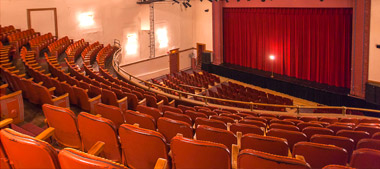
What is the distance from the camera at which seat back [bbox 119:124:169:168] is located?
2375 mm

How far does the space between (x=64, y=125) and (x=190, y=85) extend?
410 inches

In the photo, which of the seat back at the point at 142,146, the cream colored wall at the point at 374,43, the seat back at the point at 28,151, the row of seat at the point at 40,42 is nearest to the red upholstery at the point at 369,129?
the seat back at the point at 142,146

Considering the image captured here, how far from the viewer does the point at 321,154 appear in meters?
2.54

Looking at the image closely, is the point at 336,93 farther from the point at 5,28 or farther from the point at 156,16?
the point at 5,28

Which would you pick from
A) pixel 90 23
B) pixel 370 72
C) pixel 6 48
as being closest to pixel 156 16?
pixel 90 23

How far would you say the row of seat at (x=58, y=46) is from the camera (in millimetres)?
9556

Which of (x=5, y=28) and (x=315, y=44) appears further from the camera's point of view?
(x=315, y=44)

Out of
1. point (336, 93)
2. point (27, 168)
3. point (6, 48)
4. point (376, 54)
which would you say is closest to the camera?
point (27, 168)

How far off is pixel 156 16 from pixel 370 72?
9.08 metres

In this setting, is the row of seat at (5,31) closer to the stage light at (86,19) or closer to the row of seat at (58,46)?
the row of seat at (58,46)

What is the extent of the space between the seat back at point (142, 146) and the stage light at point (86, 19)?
1148 cm

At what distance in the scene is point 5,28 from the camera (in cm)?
1067

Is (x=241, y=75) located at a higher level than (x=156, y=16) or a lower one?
lower

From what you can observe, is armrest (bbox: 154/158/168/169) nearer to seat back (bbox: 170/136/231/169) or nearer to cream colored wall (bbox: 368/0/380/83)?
seat back (bbox: 170/136/231/169)
